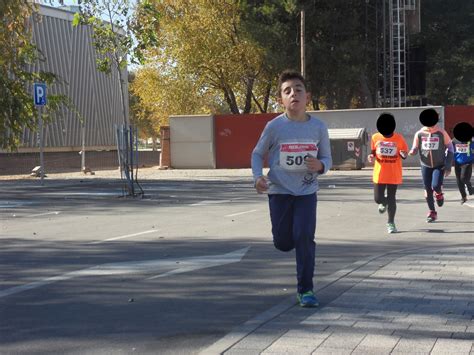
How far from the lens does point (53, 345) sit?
18.0 feet

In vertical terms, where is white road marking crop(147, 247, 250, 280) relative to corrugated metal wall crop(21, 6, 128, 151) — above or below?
below

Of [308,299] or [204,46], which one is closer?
[308,299]

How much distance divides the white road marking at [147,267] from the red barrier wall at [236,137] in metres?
28.2

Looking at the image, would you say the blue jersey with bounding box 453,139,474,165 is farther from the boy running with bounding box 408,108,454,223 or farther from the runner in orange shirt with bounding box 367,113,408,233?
the runner in orange shirt with bounding box 367,113,408,233

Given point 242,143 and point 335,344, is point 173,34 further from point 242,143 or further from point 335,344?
point 335,344

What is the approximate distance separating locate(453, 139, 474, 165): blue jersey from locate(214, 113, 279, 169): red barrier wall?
21094 millimetres

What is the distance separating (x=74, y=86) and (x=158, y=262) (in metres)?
50.0

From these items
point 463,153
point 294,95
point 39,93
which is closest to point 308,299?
point 294,95

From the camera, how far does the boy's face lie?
6199 millimetres

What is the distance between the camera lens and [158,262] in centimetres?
923

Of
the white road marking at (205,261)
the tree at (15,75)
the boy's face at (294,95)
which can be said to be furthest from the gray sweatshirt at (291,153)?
the tree at (15,75)

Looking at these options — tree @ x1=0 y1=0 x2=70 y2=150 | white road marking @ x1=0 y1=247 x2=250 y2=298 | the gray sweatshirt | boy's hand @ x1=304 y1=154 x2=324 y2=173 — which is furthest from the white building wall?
boy's hand @ x1=304 y1=154 x2=324 y2=173

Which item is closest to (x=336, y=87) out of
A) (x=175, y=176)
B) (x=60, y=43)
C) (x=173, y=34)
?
(x=173, y=34)

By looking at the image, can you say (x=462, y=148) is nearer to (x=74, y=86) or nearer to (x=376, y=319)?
(x=376, y=319)
